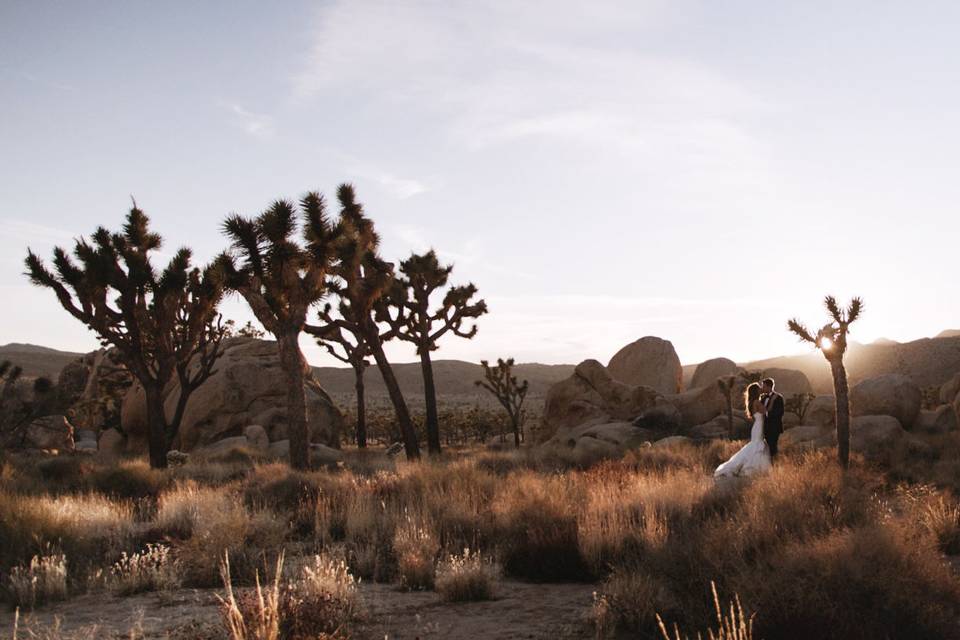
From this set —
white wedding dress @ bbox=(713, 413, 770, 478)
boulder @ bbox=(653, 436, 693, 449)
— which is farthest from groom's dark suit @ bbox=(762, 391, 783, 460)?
boulder @ bbox=(653, 436, 693, 449)

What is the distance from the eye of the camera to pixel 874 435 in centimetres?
2159

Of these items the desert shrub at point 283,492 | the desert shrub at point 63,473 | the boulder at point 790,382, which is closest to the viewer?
the desert shrub at point 283,492

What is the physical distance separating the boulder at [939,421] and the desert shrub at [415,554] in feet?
77.8

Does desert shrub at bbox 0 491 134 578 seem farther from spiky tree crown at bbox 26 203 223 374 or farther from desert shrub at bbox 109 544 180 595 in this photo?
spiky tree crown at bbox 26 203 223 374

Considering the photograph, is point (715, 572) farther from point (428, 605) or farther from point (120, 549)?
point (120, 549)

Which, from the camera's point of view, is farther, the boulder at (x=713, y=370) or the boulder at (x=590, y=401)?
the boulder at (x=713, y=370)

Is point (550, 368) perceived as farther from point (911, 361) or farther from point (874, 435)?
point (874, 435)

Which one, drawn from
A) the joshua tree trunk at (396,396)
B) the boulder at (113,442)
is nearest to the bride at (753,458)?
the joshua tree trunk at (396,396)

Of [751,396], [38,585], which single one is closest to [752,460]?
[751,396]

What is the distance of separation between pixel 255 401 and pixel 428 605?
1006 inches

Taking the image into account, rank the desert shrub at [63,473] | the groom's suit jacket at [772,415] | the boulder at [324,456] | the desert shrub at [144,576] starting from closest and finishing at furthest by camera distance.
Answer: the desert shrub at [144,576]
the groom's suit jacket at [772,415]
the desert shrub at [63,473]
the boulder at [324,456]

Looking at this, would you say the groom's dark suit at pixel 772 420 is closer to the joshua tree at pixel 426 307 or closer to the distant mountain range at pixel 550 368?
the joshua tree at pixel 426 307

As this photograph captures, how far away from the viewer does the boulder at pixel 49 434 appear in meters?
34.1

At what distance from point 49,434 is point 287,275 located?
2304cm
